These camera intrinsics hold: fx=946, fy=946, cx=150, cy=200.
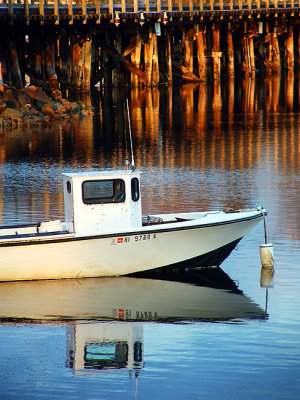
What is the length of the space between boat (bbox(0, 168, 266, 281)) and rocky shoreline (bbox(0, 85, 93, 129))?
24.0 m

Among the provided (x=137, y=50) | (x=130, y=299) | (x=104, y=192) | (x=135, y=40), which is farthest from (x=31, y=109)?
(x=130, y=299)

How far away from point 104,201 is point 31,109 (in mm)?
26518

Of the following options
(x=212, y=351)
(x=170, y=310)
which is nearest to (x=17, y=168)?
(x=170, y=310)

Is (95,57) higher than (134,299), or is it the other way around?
(95,57)

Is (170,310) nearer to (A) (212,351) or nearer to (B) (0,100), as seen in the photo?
(A) (212,351)

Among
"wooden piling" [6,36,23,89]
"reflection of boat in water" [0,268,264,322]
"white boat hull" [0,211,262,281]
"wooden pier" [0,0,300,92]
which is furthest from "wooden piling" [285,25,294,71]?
"reflection of boat in water" [0,268,264,322]

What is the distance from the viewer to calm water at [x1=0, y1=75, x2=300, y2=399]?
41.6 feet

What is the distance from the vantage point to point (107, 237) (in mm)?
17078

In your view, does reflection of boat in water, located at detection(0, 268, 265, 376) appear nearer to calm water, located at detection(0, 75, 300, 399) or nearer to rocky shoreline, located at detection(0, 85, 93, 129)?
calm water, located at detection(0, 75, 300, 399)

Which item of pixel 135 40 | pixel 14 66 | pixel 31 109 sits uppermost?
pixel 135 40

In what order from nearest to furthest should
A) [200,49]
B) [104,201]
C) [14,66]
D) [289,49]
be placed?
[104,201]
[14,66]
[200,49]
[289,49]

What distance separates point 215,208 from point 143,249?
5925 millimetres

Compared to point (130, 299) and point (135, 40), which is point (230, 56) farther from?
point (130, 299)

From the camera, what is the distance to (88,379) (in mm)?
12891
